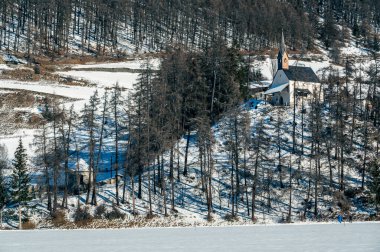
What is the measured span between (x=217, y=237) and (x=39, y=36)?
92.5 m

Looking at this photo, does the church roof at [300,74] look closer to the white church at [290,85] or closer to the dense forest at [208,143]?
the white church at [290,85]

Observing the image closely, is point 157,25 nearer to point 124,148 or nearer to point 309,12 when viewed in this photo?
point 309,12

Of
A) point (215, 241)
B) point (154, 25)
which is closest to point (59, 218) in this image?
point (215, 241)

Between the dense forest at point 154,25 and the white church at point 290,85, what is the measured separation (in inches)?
1098

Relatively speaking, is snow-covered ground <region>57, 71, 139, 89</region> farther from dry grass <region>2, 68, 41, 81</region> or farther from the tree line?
the tree line

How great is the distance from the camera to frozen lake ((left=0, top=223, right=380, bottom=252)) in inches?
1053

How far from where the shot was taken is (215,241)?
30.2m

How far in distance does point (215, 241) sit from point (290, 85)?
51.0 metres

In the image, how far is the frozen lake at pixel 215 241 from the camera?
26750 millimetres

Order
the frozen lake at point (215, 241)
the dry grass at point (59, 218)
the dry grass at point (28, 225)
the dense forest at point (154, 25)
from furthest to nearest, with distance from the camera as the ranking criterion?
the dense forest at point (154, 25), the dry grass at point (59, 218), the dry grass at point (28, 225), the frozen lake at point (215, 241)

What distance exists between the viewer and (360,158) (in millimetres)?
58938

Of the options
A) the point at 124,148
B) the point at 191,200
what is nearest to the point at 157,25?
the point at 124,148

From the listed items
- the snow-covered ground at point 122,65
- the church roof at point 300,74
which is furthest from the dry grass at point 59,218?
the snow-covered ground at point 122,65

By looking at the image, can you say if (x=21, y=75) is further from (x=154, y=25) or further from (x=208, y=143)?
(x=154, y=25)
